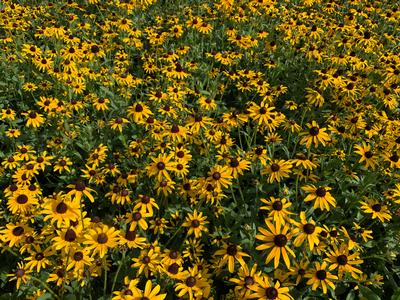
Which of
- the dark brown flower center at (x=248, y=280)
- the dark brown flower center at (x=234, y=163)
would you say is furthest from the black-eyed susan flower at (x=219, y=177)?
the dark brown flower center at (x=248, y=280)

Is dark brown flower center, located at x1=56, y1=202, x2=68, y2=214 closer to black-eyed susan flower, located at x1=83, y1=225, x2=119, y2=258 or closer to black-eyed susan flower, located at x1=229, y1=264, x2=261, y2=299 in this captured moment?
black-eyed susan flower, located at x1=83, y1=225, x2=119, y2=258

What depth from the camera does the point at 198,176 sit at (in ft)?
16.4

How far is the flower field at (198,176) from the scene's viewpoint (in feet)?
10.8

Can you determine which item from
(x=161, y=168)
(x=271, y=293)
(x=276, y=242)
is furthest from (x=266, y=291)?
(x=161, y=168)

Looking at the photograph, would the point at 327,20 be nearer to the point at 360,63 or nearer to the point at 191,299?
the point at 360,63

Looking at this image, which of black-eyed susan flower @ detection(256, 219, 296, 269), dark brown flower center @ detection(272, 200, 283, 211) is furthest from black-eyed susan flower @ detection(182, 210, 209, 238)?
black-eyed susan flower @ detection(256, 219, 296, 269)

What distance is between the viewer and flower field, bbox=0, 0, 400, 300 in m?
3.28

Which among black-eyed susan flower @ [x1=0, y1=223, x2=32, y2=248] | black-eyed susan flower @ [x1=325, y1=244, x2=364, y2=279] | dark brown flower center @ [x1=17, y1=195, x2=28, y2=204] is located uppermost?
black-eyed susan flower @ [x1=325, y1=244, x2=364, y2=279]

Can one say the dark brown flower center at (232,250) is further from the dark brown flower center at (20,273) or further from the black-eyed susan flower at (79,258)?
the dark brown flower center at (20,273)

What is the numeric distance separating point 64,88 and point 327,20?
20.1 ft

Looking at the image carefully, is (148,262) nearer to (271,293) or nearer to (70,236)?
(70,236)

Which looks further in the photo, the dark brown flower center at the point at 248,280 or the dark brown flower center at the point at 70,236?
the dark brown flower center at the point at 70,236

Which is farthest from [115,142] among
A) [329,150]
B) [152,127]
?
[329,150]

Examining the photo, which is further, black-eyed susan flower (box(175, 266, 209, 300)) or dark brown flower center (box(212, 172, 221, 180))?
dark brown flower center (box(212, 172, 221, 180))
